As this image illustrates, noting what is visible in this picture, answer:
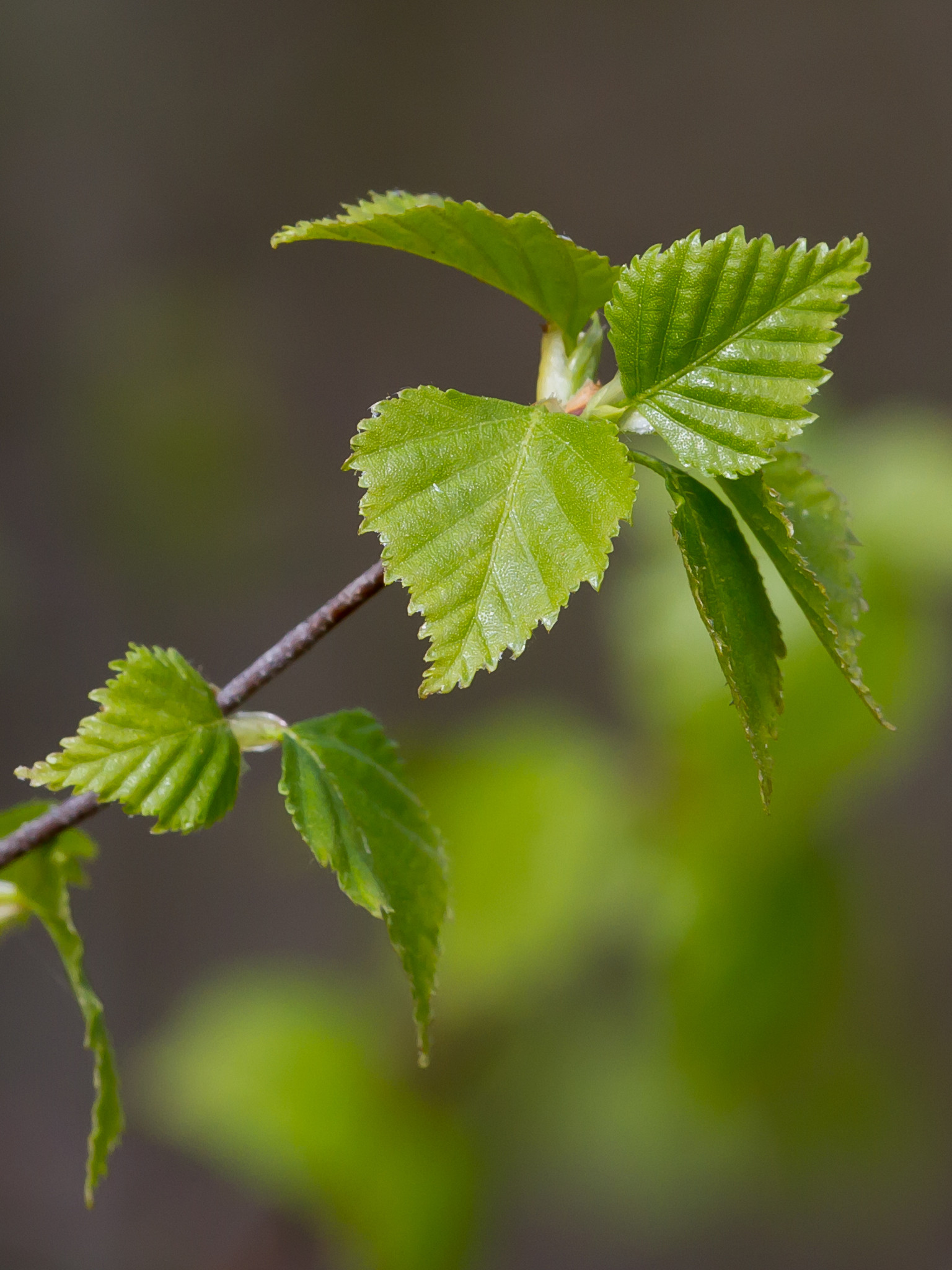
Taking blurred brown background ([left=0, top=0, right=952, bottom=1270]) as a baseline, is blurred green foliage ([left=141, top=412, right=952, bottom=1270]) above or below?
below

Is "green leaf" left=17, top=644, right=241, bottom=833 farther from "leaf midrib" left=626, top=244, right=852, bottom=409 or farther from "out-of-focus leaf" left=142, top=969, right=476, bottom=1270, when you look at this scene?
"out-of-focus leaf" left=142, top=969, right=476, bottom=1270

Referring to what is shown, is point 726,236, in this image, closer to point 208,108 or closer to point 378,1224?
point 378,1224

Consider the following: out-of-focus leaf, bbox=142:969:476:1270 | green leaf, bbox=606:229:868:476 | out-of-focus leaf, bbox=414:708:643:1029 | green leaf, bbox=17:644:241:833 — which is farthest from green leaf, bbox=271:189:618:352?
out-of-focus leaf, bbox=142:969:476:1270

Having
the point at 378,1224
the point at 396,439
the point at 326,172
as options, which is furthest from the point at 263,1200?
the point at 396,439

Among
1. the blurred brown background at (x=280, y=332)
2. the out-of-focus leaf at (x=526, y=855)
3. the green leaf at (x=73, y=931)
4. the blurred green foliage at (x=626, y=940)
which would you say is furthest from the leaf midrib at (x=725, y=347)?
the blurred brown background at (x=280, y=332)

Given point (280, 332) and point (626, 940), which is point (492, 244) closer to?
point (626, 940)
